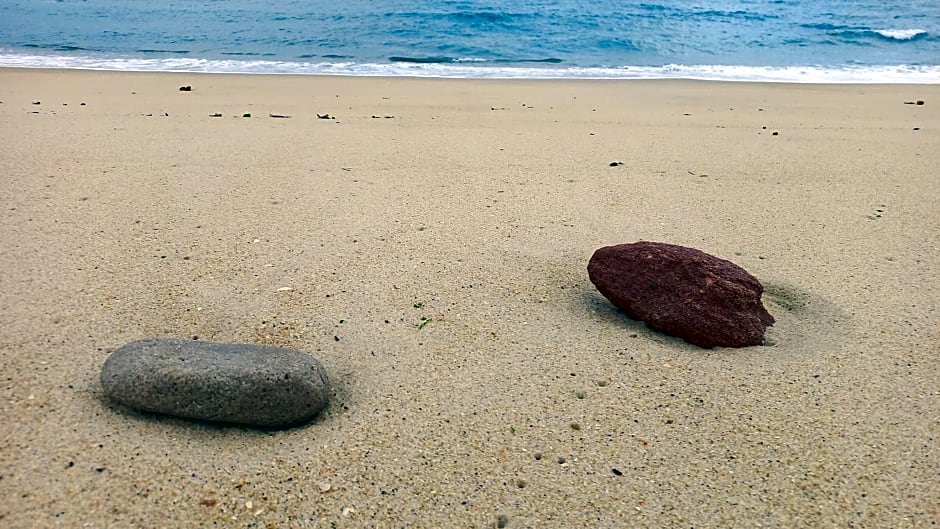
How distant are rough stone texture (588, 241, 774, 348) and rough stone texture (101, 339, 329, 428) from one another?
1052mm

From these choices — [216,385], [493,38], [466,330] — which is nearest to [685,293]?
[466,330]

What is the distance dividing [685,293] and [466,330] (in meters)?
0.69

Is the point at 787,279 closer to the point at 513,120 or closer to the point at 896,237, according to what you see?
the point at 896,237

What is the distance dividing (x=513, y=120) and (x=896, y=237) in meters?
3.24

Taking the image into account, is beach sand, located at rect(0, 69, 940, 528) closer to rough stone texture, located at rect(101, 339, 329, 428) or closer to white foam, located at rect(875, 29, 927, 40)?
rough stone texture, located at rect(101, 339, 329, 428)

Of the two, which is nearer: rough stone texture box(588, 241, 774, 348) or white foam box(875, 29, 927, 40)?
rough stone texture box(588, 241, 774, 348)

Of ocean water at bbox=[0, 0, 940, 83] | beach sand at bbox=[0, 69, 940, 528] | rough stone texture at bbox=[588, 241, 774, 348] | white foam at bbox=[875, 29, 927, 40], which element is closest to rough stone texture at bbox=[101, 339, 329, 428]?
beach sand at bbox=[0, 69, 940, 528]

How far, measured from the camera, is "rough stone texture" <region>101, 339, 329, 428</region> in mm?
1646

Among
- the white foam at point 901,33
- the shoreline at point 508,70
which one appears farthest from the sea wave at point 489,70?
the white foam at point 901,33

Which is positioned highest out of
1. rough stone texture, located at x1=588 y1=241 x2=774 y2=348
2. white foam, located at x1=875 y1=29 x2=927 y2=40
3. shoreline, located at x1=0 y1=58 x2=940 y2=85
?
white foam, located at x1=875 y1=29 x2=927 y2=40

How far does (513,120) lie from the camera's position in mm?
5723

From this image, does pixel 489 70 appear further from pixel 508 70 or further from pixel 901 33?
pixel 901 33

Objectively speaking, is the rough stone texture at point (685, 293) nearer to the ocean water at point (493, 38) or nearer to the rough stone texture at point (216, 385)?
the rough stone texture at point (216, 385)

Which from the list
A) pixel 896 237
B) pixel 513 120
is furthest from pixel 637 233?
pixel 513 120
